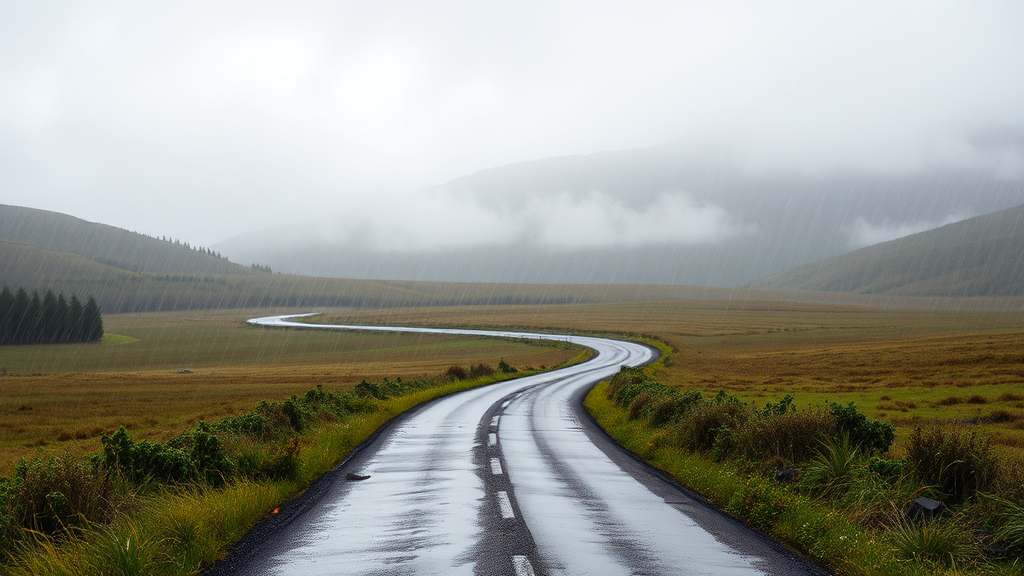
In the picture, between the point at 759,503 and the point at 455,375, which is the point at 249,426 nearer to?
the point at 759,503

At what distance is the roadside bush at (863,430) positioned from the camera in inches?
→ 534

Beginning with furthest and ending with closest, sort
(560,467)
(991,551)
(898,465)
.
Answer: (560,467)
(898,465)
(991,551)

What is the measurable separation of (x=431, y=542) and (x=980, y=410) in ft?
85.7

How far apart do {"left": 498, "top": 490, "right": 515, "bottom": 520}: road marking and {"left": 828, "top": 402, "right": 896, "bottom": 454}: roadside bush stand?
7163mm

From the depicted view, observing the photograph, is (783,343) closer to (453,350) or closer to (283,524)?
(453,350)

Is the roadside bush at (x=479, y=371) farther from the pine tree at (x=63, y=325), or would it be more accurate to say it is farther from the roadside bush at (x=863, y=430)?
the pine tree at (x=63, y=325)

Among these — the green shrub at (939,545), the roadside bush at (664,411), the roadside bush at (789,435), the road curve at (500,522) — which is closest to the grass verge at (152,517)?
the road curve at (500,522)

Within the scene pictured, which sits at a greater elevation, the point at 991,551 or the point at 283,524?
the point at 991,551

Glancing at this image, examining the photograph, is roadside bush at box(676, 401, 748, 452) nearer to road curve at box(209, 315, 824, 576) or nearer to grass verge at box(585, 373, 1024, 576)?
grass verge at box(585, 373, 1024, 576)

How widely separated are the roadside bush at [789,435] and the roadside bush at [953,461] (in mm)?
2510

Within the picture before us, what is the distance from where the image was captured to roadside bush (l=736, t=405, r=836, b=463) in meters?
13.4

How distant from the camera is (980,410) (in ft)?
85.0

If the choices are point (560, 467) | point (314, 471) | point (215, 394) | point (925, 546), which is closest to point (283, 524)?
point (314, 471)

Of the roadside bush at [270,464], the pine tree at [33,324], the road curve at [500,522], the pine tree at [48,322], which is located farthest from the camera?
the pine tree at [48,322]
